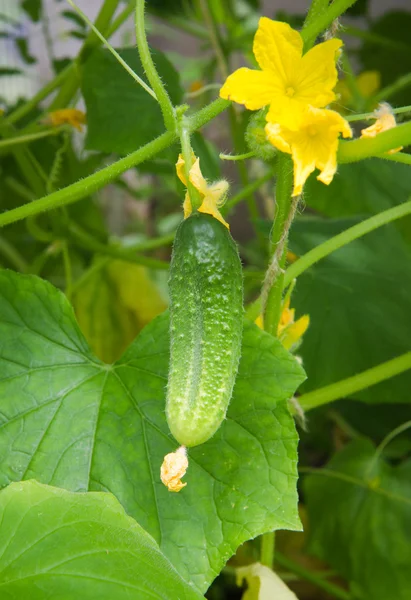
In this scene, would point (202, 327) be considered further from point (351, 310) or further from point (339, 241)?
point (351, 310)

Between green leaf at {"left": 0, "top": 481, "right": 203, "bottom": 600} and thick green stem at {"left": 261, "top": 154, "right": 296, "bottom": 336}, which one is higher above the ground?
thick green stem at {"left": 261, "top": 154, "right": 296, "bottom": 336}

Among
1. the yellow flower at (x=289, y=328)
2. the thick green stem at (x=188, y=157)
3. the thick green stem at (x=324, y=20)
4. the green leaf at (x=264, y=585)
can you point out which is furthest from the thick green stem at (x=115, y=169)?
the green leaf at (x=264, y=585)

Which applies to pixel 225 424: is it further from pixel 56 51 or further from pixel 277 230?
pixel 56 51

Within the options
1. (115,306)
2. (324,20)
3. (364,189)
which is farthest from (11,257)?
(324,20)

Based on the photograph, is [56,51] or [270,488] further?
[56,51]

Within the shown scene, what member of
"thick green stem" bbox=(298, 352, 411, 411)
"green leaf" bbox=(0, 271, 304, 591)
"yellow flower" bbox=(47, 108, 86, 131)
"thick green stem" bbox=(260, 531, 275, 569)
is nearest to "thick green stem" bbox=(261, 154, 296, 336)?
"green leaf" bbox=(0, 271, 304, 591)

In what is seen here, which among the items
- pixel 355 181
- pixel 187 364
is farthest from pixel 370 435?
pixel 187 364

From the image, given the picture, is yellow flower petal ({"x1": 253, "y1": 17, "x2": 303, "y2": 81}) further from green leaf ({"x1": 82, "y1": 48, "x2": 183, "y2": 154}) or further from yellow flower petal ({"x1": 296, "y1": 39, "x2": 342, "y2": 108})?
green leaf ({"x1": 82, "y1": 48, "x2": 183, "y2": 154})

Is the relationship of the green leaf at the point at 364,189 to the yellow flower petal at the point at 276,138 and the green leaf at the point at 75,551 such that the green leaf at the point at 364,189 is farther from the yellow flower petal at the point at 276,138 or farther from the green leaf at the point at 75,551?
the green leaf at the point at 75,551
